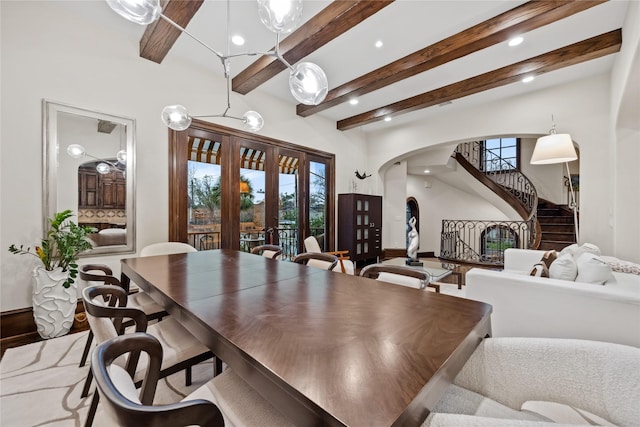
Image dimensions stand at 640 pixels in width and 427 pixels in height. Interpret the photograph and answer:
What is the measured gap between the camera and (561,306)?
170 centimetres

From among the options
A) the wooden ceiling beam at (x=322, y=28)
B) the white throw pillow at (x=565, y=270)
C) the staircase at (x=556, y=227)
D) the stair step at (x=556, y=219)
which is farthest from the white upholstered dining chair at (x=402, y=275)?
the stair step at (x=556, y=219)

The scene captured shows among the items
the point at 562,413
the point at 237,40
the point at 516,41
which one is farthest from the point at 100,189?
the point at 516,41

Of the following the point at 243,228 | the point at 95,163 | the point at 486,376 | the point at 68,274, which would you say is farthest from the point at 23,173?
the point at 486,376

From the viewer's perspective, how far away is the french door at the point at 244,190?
11.3 ft

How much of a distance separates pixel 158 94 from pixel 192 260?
86.3 inches

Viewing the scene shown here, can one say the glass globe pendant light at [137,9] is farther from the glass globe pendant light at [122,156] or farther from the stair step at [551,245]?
the stair step at [551,245]

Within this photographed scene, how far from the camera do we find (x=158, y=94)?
319 cm

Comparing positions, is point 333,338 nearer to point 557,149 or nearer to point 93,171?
point 93,171

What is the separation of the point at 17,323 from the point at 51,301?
0.39m

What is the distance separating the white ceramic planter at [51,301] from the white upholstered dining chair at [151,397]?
2025 mm

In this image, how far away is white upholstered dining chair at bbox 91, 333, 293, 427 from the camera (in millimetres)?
531

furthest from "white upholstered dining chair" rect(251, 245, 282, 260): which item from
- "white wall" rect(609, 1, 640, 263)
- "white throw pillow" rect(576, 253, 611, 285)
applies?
"white wall" rect(609, 1, 640, 263)

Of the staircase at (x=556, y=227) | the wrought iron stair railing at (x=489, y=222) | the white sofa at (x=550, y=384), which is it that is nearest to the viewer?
the white sofa at (x=550, y=384)

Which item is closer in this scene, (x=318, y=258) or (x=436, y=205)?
(x=318, y=258)
